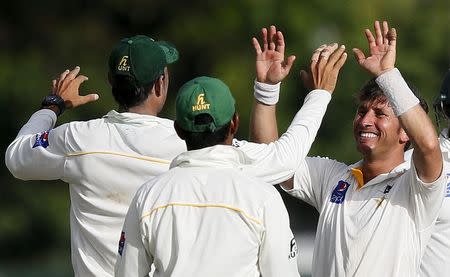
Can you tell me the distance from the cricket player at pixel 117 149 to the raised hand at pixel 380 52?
261 millimetres

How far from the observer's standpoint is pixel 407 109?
6.04 m

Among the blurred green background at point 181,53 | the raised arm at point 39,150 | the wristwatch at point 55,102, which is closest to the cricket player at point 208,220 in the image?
the raised arm at point 39,150

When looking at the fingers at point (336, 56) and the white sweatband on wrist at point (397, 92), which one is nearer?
the white sweatband on wrist at point (397, 92)

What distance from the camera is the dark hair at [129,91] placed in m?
6.16

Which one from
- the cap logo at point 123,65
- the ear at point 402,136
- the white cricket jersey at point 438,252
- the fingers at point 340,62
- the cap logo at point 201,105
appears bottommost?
the white cricket jersey at point 438,252

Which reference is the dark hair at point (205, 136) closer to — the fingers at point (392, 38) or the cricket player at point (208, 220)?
the cricket player at point (208, 220)

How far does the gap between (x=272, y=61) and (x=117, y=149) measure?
34.5 inches

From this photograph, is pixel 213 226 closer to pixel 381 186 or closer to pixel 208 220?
pixel 208 220

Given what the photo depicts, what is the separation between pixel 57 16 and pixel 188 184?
15394mm

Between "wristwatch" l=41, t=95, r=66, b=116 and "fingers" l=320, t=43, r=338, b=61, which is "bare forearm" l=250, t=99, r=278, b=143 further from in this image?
"wristwatch" l=41, t=95, r=66, b=116

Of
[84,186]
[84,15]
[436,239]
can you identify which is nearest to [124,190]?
[84,186]

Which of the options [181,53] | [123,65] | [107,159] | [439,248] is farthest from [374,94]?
[181,53]

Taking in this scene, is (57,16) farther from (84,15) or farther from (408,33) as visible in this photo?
(408,33)

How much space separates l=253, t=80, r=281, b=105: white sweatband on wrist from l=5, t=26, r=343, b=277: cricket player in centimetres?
22
